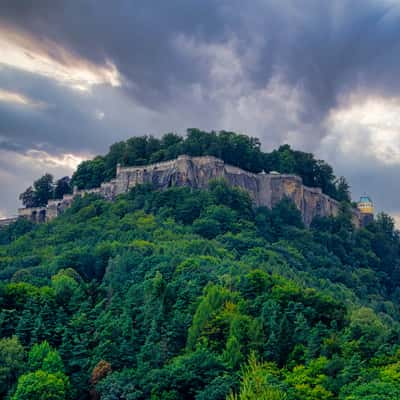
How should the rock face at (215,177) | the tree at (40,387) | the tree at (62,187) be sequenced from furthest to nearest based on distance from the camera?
the tree at (62,187), the rock face at (215,177), the tree at (40,387)

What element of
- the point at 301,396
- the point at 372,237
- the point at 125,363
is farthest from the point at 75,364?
the point at 372,237

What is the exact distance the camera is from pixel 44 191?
10138 centimetres

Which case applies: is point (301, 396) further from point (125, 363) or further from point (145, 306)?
point (145, 306)

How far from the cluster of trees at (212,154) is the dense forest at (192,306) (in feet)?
2.40

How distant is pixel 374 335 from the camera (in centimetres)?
4897

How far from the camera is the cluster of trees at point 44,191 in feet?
329

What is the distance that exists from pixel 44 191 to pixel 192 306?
50310 millimetres

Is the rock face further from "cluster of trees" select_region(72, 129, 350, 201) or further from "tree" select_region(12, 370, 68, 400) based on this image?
"tree" select_region(12, 370, 68, 400)

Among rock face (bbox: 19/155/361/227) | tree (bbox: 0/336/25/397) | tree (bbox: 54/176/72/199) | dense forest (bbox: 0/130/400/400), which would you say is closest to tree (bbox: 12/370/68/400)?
dense forest (bbox: 0/130/400/400)

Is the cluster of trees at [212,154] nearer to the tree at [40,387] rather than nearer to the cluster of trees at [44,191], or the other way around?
the cluster of trees at [44,191]

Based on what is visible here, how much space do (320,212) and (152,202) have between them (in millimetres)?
20361

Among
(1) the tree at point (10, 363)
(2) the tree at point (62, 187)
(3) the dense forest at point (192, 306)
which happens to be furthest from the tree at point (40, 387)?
(2) the tree at point (62, 187)

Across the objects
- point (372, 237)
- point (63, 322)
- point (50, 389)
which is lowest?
point (50, 389)

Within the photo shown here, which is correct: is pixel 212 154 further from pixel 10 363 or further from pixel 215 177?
pixel 10 363
